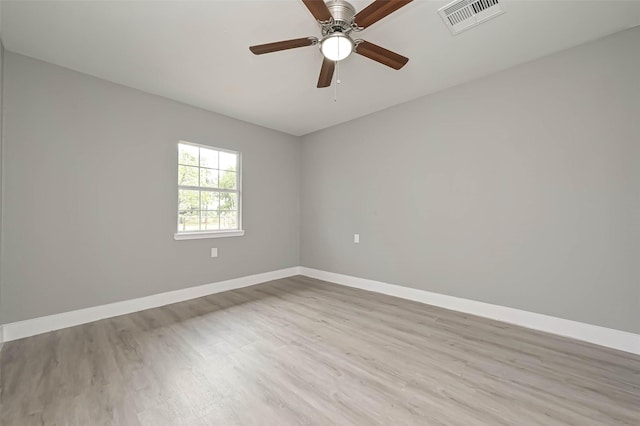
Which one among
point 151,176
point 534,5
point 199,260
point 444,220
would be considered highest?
point 534,5

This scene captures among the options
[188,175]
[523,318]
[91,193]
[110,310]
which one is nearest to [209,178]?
[188,175]

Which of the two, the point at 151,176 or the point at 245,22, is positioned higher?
the point at 245,22

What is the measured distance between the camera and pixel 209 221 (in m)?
3.94

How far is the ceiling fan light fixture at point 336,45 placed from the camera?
6.13ft

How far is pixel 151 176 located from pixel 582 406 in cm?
435

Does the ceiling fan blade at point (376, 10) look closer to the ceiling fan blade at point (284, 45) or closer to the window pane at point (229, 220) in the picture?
the ceiling fan blade at point (284, 45)

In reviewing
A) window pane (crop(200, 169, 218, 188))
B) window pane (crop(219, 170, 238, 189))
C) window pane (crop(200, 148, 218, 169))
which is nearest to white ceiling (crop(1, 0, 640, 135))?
window pane (crop(200, 148, 218, 169))

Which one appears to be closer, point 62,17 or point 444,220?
point 62,17

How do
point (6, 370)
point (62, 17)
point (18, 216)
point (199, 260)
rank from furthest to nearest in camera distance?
point (199, 260) → point (18, 216) → point (62, 17) → point (6, 370)

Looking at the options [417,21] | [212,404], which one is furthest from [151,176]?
[417,21]

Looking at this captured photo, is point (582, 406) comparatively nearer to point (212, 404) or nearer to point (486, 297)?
point (486, 297)

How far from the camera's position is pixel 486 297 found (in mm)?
2918

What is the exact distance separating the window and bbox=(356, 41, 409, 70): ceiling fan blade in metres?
2.73

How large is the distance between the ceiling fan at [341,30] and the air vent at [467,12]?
1.56 feet
